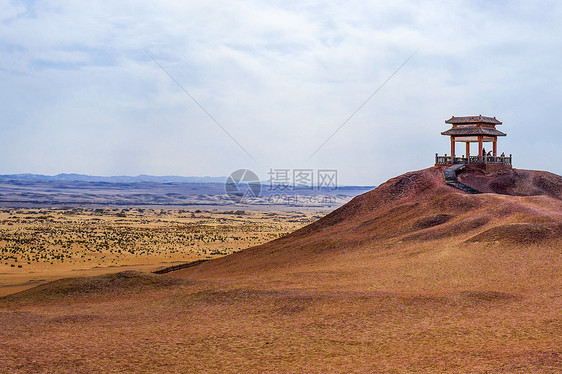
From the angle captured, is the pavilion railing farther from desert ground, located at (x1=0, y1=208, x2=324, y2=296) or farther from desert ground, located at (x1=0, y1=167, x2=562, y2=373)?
desert ground, located at (x1=0, y1=208, x2=324, y2=296)

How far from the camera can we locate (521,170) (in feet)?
135

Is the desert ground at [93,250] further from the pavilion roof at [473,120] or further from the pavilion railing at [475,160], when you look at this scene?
the pavilion roof at [473,120]

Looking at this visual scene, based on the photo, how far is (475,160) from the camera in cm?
4034

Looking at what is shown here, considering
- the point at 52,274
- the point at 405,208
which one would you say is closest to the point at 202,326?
the point at 405,208

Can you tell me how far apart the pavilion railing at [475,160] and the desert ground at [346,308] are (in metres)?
8.38

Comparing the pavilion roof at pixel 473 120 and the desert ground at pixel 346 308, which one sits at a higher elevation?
the pavilion roof at pixel 473 120

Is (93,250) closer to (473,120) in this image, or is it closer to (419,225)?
(419,225)

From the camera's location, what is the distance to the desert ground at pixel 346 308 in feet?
44.7

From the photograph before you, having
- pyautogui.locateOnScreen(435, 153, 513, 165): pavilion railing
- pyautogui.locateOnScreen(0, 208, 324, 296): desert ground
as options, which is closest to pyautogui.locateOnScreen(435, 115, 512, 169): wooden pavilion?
pyautogui.locateOnScreen(435, 153, 513, 165): pavilion railing

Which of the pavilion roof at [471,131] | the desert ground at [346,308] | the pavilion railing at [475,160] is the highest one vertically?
the pavilion roof at [471,131]

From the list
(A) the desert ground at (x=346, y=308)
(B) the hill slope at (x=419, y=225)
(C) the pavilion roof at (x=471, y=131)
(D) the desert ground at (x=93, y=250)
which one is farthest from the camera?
(C) the pavilion roof at (x=471, y=131)

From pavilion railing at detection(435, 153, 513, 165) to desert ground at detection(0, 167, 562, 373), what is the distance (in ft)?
27.5

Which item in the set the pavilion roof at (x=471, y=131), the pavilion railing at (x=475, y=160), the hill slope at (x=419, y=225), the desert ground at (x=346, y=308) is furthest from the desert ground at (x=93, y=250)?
the pavilion roof at (x=471, y=131)

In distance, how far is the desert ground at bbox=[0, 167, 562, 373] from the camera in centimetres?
1362
